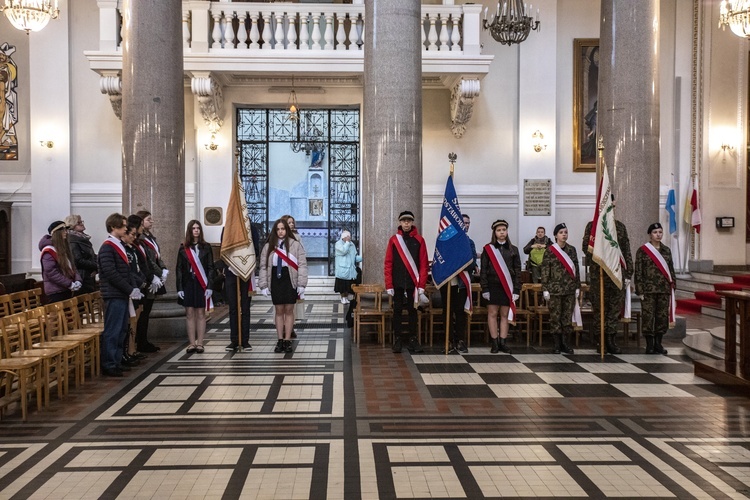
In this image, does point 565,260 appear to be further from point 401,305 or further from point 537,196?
point 537,196

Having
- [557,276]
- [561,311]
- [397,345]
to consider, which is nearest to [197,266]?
[397,345]

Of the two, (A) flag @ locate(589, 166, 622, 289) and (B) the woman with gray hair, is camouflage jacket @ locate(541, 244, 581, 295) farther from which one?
(B) the woman with gray hair

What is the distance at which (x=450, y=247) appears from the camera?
934 centimetres

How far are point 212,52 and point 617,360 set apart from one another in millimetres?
10156

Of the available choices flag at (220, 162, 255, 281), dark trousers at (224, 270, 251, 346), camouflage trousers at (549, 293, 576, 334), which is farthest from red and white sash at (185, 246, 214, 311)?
camouflage trousers at (549, 293, 576, 334)

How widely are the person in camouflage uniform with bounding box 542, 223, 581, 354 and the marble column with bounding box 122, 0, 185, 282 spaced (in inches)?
208

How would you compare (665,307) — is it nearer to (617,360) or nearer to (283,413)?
(617,360)

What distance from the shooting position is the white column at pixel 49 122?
15820 mm

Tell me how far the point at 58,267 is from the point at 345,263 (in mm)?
6297

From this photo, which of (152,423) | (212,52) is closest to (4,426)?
(152,423)

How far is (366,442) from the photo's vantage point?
560cm

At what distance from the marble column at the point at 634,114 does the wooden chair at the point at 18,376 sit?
8.07 meters

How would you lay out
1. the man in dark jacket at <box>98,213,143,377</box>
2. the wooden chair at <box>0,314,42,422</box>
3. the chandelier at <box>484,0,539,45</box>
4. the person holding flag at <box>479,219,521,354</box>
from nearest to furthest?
the wooden chair at <box>0,314,42,422</box>
the man in dark jacket at <box>98,213,143,377</box>
the person holding flag at <box>479,219,521,354</box>
the chandelier at <box>484,0,539,45</box>

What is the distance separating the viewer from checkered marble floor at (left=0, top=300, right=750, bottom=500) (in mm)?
4711
